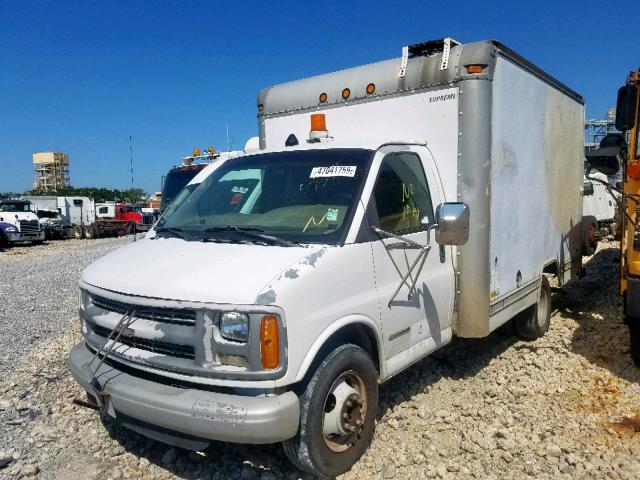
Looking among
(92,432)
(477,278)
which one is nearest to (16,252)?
(92,432)

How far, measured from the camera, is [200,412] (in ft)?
9.39

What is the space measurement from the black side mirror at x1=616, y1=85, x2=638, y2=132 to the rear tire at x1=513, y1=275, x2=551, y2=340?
72.2 inches

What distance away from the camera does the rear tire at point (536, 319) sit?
6047mm

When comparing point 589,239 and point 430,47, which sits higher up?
point 430,47

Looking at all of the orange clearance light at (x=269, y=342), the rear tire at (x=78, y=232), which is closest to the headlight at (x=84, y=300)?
the orange clearance light at (x=269, y=342)

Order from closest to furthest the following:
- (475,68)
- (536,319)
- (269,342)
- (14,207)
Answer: (269,342) → (475,68) → (536,319) → (14,207)

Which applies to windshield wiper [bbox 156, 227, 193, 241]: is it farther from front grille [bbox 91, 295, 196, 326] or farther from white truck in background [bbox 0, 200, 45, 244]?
white truck in background [bbox 0, 200, 45, 244]

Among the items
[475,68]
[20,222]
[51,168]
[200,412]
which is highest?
[51,168]

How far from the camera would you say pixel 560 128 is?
21.0 ft

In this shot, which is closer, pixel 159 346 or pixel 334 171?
pixel 159 346

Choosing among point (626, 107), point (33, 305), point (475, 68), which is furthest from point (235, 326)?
point (33, 305)

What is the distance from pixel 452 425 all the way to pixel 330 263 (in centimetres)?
183

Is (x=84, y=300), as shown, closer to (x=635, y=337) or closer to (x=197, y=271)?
(x=197, y=271)

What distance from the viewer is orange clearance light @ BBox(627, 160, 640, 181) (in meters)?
5.08
